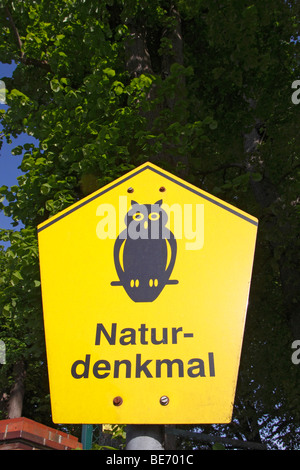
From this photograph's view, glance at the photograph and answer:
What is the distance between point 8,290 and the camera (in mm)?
4770

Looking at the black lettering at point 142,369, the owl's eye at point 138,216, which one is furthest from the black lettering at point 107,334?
the owl's eye at point 138,216

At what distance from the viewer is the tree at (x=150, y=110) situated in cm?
488

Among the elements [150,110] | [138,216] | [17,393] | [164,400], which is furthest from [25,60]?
[17,393]

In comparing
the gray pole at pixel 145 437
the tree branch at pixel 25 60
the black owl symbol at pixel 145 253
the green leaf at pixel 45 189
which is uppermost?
the tree branch at pixel 25 60

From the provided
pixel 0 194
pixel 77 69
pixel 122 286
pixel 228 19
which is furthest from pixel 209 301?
pixel 228 19

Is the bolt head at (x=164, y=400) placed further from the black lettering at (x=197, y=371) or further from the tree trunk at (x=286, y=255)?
the tree trunk at (x=286, y=255)

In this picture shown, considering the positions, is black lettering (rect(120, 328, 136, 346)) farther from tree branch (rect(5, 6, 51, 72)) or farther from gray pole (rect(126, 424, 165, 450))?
tree branch (rect(5, 6, 51, 72))

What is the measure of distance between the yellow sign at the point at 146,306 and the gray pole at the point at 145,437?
0.03m

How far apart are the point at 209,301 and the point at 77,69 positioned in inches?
207

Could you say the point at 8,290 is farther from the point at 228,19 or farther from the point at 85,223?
the point at 228,19

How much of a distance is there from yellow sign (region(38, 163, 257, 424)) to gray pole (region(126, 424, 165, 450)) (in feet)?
0.09

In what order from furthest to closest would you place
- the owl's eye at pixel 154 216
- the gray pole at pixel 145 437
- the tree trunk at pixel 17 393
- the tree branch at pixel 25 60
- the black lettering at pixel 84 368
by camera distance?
the tree trunk at pixel 17 393 → the tree branch at pixel 25 60 → the owl's eye at pixel 154 216 → the black lettering at pixel 84 368 → the gray pole at pixel 145 437

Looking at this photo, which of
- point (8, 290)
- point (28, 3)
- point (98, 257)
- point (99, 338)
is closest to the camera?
point (99, 338)

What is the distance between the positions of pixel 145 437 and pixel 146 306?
0.40 metres
